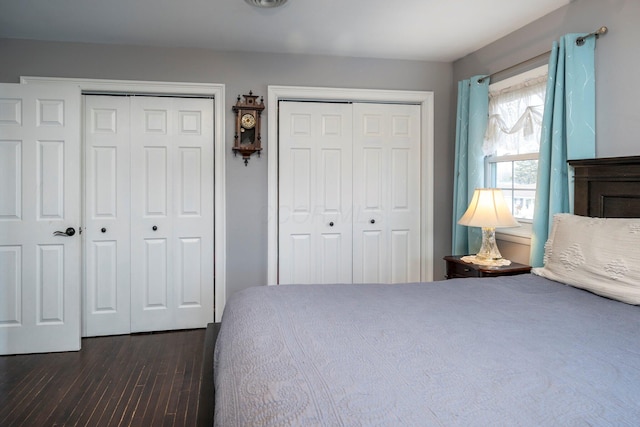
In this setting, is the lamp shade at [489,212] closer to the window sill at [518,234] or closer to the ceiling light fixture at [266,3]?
the window sill at [518,234]

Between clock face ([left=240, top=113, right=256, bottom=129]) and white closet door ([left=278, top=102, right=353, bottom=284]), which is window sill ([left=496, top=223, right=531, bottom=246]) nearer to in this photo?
white closet door ([left=278, top=102, right=353, bottom=284])

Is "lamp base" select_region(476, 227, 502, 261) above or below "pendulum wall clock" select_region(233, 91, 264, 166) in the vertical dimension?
below

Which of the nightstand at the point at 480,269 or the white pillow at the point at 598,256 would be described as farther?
the nightstand at the point at 480,269

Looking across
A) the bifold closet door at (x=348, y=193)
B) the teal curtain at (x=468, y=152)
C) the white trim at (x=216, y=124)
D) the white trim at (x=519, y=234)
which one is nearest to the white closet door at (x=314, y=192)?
the bifold closet door at (x=348, y=193)

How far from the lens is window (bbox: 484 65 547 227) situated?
296 cm

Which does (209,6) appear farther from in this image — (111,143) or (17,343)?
(17,343)

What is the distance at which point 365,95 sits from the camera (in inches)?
148

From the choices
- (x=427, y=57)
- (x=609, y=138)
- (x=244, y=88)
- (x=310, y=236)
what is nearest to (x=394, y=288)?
(x=609, y=138)

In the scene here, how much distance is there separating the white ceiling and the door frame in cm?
35

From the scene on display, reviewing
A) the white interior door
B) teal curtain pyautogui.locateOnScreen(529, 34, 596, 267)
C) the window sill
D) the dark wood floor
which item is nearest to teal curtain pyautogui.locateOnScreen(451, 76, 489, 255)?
the window sill

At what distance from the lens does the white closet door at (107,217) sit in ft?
11.2

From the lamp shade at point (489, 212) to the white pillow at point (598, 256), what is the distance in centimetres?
59

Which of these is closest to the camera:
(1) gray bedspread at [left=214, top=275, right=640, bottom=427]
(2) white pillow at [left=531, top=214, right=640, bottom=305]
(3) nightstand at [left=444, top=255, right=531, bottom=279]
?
(1) gray bedspread at [left=214, top=275, right=640, bottom=427]

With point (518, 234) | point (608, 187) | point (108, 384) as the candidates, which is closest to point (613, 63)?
point (608, 187)
